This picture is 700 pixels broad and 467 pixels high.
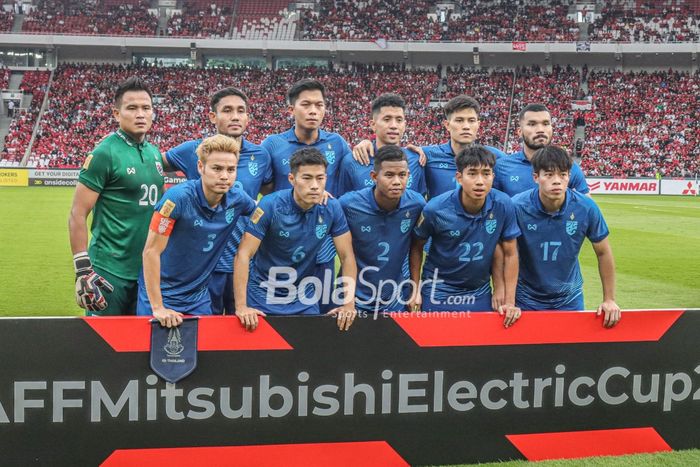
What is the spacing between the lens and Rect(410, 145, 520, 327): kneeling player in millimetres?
4465

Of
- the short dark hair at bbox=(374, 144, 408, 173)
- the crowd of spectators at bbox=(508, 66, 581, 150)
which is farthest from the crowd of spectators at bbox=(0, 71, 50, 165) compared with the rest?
the short dark hair at bbox=(374, 144, 408, 173)

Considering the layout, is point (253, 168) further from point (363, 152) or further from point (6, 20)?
point (6, 20)

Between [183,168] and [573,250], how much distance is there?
3011 mm

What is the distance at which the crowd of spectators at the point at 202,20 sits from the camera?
50.2 m

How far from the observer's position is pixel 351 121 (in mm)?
45906

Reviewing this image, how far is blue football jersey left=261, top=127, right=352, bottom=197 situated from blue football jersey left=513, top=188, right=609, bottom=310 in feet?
5.25

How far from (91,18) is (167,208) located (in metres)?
52.5

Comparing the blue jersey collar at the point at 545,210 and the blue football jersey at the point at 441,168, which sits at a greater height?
the blue football jersey at the point at 441,168

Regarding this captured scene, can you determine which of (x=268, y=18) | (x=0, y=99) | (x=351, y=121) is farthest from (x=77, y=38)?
(x=351, y=121)

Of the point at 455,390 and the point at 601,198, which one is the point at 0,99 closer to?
the point at 601,198

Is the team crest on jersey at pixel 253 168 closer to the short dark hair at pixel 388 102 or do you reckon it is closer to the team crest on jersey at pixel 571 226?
the short dark hair at pixel 388 102

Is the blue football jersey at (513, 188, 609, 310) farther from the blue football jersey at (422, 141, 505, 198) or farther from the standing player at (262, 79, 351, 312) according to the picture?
the standing player at (262, 79, 351, 312)

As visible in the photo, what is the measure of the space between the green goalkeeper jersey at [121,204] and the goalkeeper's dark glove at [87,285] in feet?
1.17

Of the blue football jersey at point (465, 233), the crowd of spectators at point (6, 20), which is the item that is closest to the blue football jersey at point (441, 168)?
the blue football jersey at point (465, 233)
